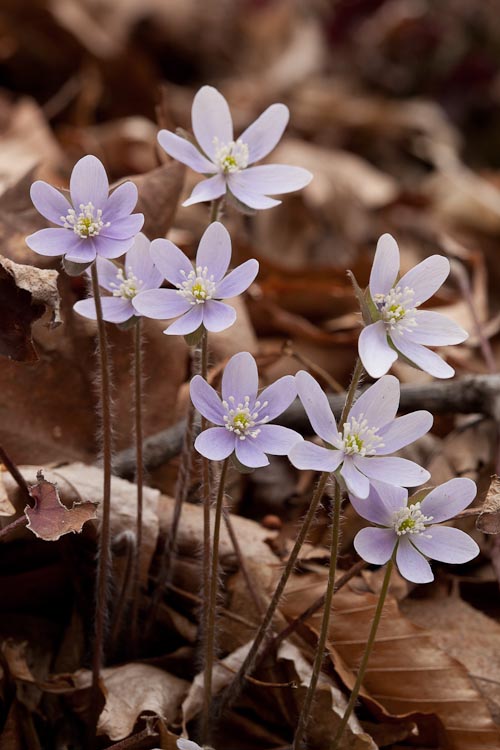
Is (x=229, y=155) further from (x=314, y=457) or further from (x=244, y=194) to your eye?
(x=314, y=457)

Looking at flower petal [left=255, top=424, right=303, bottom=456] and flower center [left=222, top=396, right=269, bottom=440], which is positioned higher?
flower center [left=222, top=396, right=269, bottom=440]

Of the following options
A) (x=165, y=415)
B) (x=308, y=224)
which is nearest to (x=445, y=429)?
(x=165, y=415)

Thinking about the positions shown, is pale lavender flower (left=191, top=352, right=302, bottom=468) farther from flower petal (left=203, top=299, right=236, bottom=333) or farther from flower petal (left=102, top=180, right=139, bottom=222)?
flower petal (left=102, top=180, right=139, bottom=222)

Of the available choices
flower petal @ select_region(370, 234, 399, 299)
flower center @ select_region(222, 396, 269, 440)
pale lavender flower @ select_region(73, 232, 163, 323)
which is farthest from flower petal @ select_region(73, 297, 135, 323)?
flower petal @ select_region(370, 234, 399, 299)

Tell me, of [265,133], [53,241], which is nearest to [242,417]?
[53,241]

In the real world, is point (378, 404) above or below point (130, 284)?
below

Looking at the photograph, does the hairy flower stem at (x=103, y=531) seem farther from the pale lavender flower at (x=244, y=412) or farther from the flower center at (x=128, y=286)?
the pale lavender flower at (x=244, y=412)
